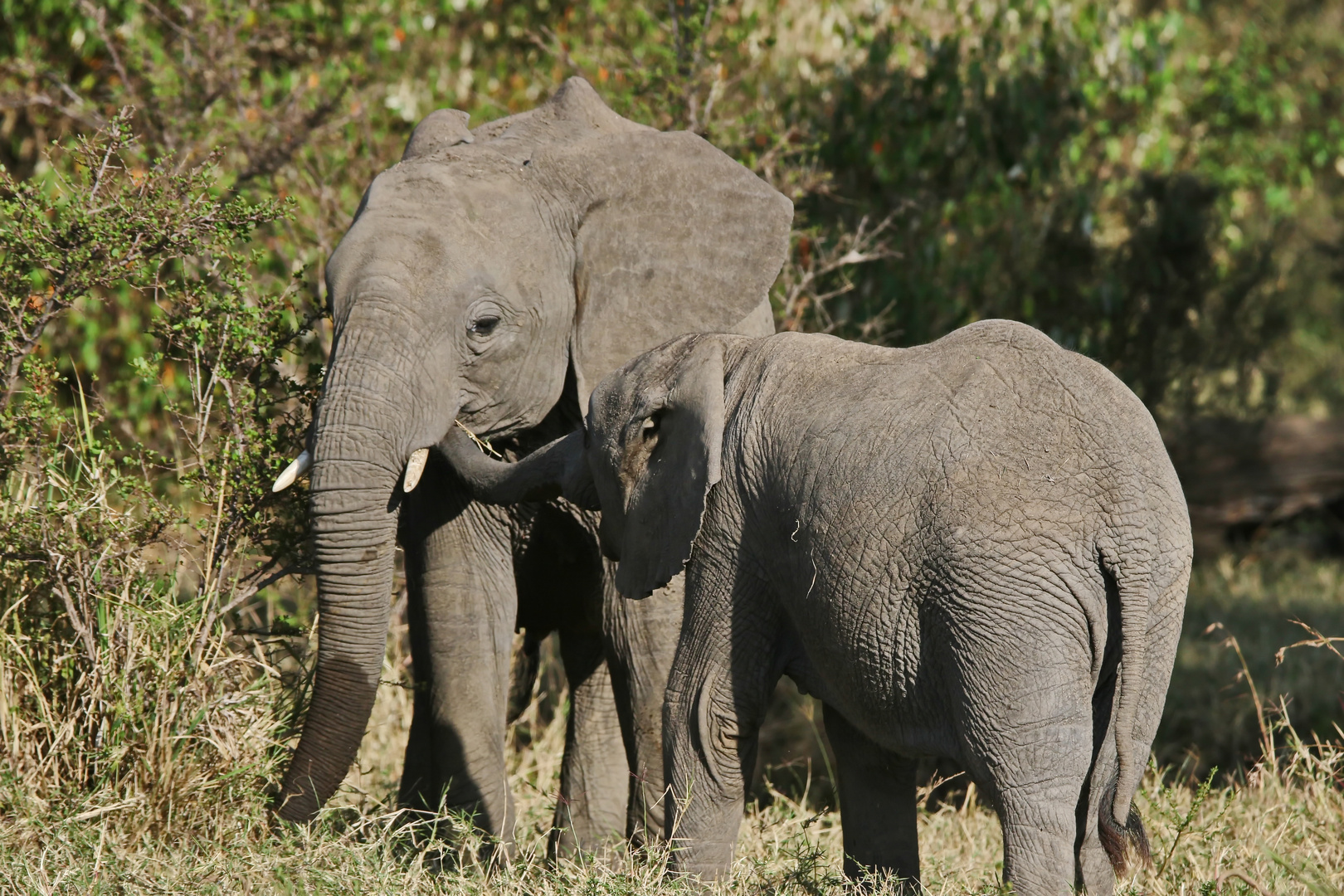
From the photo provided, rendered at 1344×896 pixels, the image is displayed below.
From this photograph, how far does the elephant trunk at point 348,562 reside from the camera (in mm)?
4250

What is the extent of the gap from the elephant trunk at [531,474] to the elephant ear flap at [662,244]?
419 mm

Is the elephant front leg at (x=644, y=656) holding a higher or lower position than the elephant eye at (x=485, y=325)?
lower

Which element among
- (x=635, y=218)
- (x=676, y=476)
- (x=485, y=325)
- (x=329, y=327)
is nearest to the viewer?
(x=676, y=476)

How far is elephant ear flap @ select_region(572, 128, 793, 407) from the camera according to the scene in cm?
471

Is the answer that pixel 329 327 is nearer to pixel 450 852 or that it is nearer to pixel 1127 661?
pixel 450 852

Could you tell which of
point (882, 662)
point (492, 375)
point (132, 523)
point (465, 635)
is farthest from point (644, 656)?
point (132, 523)

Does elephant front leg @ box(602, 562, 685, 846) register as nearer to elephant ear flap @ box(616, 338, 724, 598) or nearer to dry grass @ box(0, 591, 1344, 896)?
dry grass @ box(0, 591, 1344, 896)

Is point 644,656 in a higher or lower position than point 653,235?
lower

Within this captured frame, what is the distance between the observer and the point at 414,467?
4.36 meters

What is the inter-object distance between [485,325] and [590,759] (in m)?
1.64

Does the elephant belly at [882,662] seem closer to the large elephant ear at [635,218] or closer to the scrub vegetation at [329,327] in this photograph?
the scrub vegetation at [329,327]

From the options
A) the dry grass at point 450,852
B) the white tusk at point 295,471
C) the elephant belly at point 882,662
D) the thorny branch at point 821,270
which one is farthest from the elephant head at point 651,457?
the thorny branch at point 821,270

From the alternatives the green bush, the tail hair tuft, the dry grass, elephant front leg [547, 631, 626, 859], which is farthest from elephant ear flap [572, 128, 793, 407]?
the tail hair tuft

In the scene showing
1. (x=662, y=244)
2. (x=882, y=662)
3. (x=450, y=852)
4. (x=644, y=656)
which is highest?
(x=662, y=244)
